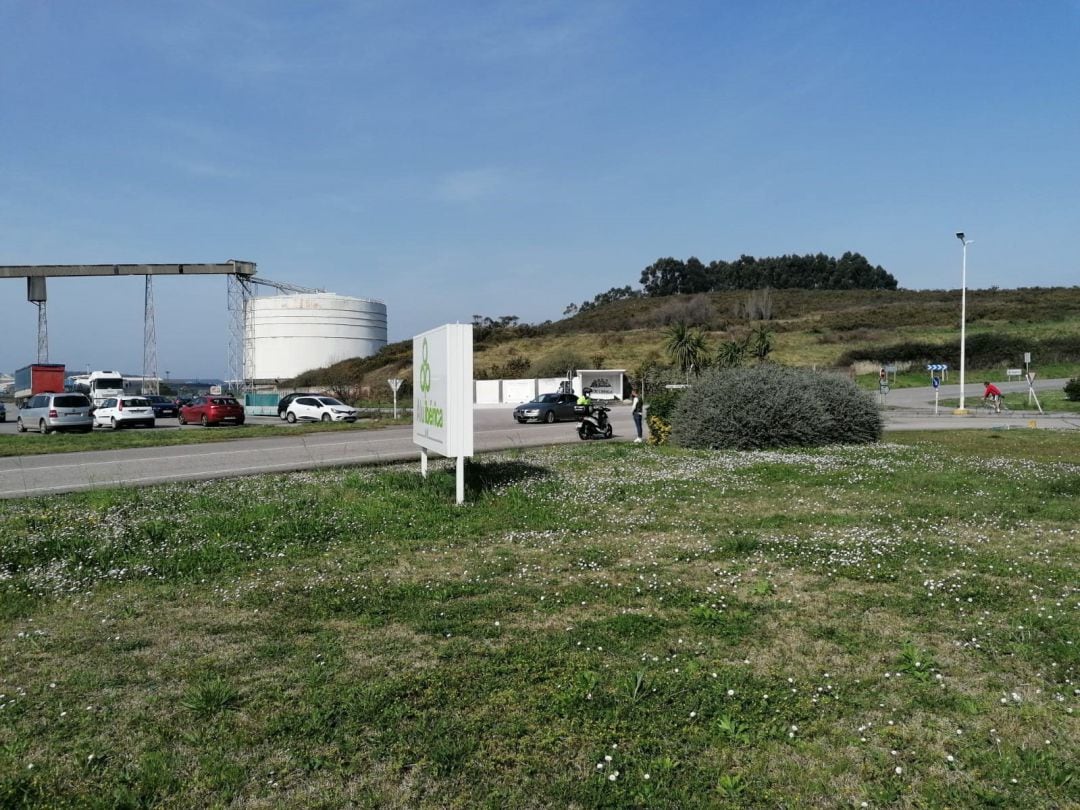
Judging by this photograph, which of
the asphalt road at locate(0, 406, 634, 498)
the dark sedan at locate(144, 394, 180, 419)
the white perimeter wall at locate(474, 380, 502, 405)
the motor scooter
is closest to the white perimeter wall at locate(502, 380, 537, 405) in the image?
the white perimeter wall at locate(474, 380, 502, 405)

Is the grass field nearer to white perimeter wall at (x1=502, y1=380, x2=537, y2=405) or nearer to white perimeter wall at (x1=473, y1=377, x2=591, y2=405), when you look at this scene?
white perimeter wall at (x1=473, y1=377, x2=591, y2=405)

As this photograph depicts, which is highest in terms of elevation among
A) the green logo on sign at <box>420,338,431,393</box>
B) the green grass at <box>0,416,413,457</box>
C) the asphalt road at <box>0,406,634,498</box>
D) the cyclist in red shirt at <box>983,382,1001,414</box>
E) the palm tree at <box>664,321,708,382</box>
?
the palm tree at <box>664,321,708,382</box>

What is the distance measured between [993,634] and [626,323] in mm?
113432

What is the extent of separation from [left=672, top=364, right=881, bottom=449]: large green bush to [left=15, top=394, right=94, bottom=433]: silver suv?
25.4 meters

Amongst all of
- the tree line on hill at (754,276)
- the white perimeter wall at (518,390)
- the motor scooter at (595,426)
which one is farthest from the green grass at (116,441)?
the tree line on hill at (754,276)

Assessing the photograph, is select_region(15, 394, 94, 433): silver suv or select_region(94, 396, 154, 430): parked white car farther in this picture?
select_region(94, 396, 154, 430): parked white car

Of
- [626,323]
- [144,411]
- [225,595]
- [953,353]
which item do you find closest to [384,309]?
[626,323]

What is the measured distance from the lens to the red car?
38.0m

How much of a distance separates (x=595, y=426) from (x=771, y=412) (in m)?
7.90

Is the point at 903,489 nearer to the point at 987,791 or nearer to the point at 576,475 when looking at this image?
the point at 576,475

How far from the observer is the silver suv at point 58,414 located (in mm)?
31844

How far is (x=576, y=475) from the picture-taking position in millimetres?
13703

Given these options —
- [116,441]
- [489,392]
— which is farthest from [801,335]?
[116,441]

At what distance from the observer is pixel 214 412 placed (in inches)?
1492
